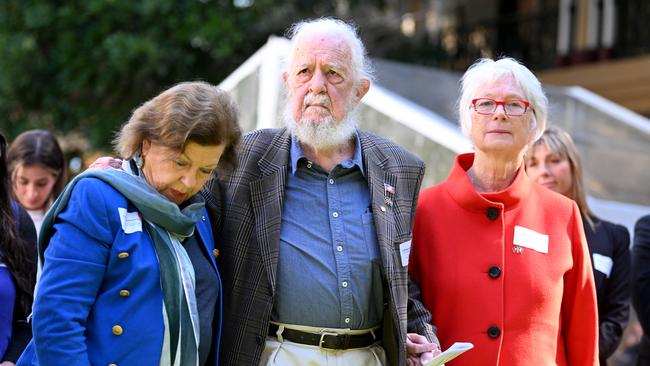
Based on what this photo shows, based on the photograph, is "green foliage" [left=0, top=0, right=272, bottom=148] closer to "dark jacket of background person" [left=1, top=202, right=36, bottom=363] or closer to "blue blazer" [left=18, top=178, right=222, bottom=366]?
"dark jacket of background person" [left=1, top=202, right=36, bottom=363]

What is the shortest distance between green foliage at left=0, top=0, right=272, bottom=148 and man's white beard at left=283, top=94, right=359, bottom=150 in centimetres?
593

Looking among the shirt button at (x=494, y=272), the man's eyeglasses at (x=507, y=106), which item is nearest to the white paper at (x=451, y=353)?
the shirt button at (x=494, y=272)

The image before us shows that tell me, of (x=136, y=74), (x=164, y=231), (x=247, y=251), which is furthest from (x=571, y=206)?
(x=136, y=74)

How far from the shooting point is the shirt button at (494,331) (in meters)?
3.46

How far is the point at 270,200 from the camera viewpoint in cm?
328

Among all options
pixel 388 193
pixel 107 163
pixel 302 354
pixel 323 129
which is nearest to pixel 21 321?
pixel 107 163

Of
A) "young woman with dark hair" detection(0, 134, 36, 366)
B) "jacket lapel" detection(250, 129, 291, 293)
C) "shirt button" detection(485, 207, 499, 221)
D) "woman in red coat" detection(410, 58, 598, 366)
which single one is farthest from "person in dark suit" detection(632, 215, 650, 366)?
"young woman with dark hair" detection(0, 134, 36, 366)

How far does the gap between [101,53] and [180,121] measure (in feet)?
22.7

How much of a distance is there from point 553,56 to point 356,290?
1177 centimetres

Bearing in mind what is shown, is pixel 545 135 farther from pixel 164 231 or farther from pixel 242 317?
pixel 164 231

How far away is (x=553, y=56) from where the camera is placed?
1430 centimetres

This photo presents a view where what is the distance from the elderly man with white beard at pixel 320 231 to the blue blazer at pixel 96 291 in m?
0.47

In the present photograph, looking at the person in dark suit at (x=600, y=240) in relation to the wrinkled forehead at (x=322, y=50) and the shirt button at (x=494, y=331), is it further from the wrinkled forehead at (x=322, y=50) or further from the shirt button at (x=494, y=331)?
the wrinkled forehead at (x=322, y=50)

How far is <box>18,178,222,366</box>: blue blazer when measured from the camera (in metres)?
2.66
